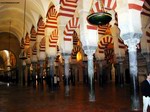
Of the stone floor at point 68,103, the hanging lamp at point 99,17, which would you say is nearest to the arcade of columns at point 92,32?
the hanging lamp at point 99,17

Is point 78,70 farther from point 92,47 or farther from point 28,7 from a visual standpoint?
point 92,47

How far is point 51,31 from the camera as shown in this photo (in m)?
10.9

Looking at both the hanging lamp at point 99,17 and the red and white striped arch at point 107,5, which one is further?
the red and white striped arch at point 107,5

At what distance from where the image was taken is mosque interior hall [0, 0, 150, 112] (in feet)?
16.6

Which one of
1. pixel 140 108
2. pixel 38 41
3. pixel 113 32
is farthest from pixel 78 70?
pixel 140 108

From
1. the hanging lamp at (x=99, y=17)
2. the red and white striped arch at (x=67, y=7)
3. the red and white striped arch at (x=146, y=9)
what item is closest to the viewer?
the hanging lamp at (x=99, y=17)

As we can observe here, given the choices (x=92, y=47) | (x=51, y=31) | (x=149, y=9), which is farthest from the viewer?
(x=51, y=31)

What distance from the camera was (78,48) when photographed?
16516 millimetres

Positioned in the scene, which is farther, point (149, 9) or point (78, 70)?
point (78, 70)

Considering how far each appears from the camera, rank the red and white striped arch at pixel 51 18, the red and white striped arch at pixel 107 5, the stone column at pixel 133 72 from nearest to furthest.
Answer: the stone column at pixel 133 72, the red and white striped arch at pixel 107 5, the red and white striped arch at pixel 51 18

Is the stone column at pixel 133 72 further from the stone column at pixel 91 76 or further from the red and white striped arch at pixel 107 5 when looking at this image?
the red and white striped arch at pixel 107 5

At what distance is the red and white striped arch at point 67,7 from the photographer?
8520mm

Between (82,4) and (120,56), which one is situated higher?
(82,4)

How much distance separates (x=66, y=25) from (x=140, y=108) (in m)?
5.05
